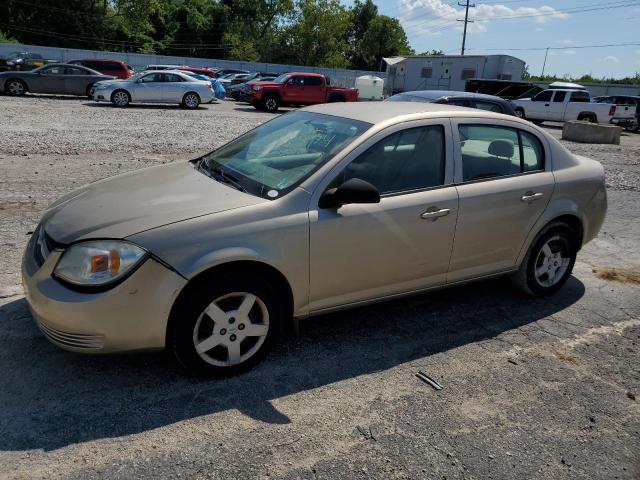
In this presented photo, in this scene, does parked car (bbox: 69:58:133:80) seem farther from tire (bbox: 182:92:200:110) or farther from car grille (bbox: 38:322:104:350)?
car grille (bbox: 38:322:104:350)

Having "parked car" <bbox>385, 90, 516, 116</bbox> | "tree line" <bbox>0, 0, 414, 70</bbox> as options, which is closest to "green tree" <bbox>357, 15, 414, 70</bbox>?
"tree line" <bbox>0, 0, 414, 70</bbox>

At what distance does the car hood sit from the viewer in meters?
3.05

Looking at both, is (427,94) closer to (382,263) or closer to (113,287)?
(382,263)

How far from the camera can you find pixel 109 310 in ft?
9.41

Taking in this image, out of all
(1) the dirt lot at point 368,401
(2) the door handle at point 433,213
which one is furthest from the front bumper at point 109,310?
(2) the door handle at point 433,213

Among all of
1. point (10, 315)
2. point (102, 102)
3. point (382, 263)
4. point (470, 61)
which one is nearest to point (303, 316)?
point (382, 263)

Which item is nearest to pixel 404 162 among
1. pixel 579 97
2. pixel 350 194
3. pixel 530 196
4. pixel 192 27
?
pixel 350 194

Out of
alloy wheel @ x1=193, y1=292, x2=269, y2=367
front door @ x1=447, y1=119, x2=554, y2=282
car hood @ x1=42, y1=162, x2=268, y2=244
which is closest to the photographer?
car hood @ x1=42, y1=162, x2=268, y2=244

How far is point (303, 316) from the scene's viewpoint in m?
3.51

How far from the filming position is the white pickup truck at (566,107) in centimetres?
2434

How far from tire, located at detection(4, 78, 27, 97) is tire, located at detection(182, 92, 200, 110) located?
6.06 metres

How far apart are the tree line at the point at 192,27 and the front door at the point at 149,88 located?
1413 inches

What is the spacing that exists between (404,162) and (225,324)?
1.71 m

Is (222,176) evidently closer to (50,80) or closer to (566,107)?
(50,80)
